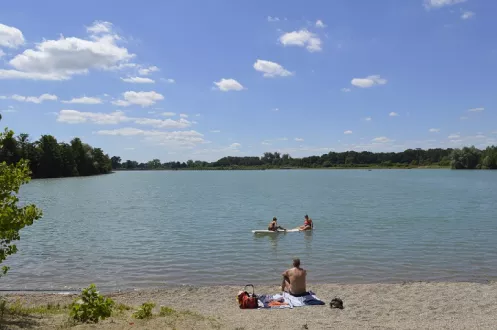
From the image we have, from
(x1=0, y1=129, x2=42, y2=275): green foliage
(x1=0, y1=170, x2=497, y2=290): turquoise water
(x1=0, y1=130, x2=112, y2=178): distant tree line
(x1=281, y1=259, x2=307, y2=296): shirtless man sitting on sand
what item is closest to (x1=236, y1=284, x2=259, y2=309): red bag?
(x1=281, y1=259, x2=307, y2=296): shirtless man sitting on sand

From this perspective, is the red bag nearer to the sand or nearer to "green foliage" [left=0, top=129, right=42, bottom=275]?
the sand

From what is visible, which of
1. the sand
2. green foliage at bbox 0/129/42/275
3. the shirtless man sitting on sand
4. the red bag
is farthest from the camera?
the shirtless man sitting on sand

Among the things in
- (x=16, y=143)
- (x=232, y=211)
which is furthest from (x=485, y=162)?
(x=16, y=143)

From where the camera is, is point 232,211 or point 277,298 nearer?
point 277,298

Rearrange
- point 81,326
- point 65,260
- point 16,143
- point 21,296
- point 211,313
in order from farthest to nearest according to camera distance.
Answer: point 16,143 → point 65,260 → point 21,296 → point 211,313 → point 81,326

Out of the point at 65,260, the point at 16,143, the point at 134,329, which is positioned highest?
the point at 16,143

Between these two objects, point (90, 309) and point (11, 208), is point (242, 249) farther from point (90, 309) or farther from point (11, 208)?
point (11, 208)

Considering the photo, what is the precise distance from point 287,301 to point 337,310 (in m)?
1.53

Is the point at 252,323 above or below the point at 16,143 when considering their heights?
below

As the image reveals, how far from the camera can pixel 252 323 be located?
1033cm

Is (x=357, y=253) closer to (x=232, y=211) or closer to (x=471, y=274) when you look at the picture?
(x=471, y=274)

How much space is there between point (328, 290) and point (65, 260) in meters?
13.2

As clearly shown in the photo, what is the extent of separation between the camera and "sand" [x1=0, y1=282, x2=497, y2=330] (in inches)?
376

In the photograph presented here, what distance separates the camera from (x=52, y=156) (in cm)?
12269
